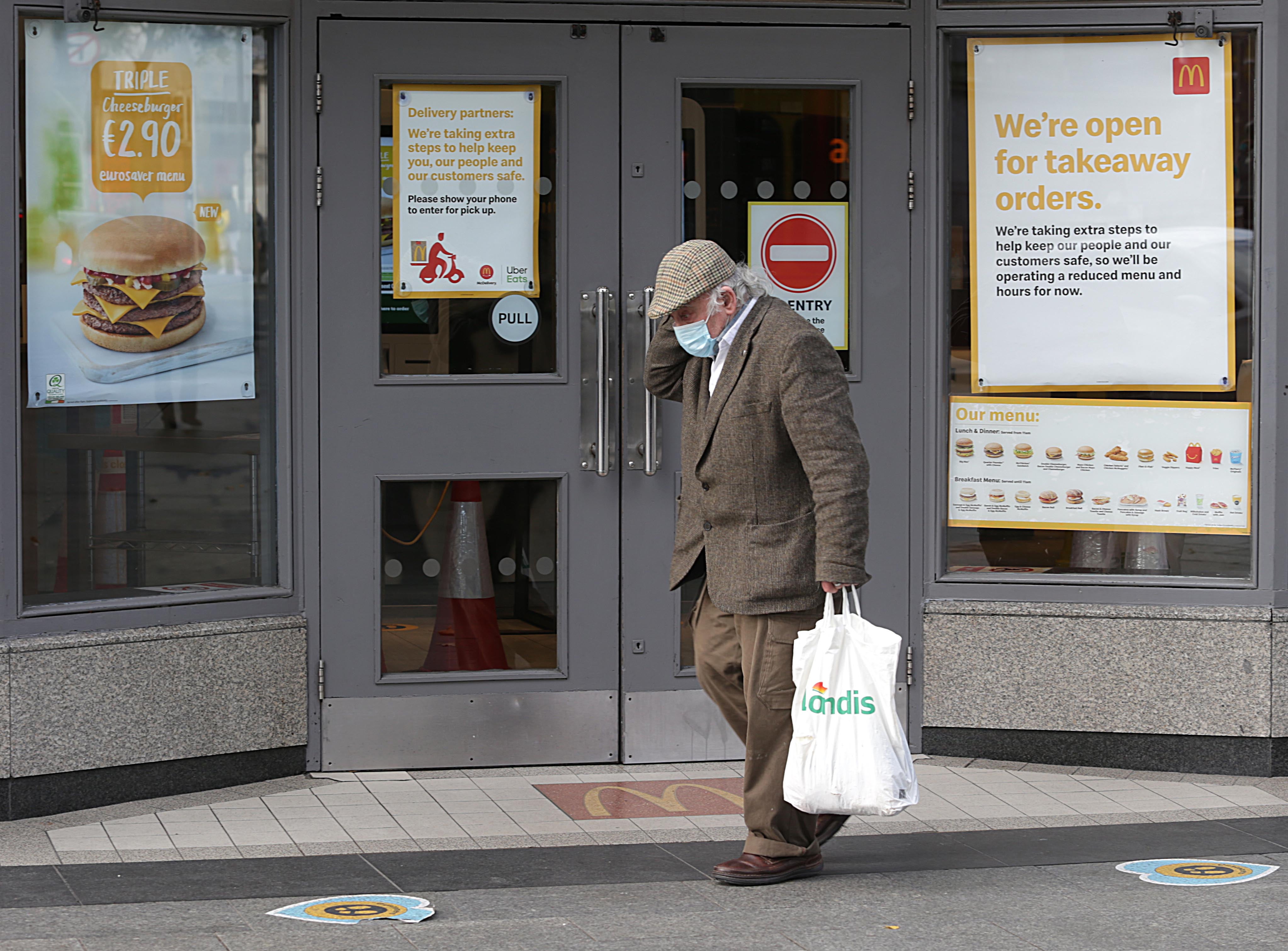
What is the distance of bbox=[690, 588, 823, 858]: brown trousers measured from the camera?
456 centimetres

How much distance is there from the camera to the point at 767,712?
15.0ft

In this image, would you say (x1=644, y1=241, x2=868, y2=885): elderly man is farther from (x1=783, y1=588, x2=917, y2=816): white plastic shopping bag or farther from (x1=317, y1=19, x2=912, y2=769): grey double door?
(x1=317, y1=19, x2=912, y2=769): grey double door

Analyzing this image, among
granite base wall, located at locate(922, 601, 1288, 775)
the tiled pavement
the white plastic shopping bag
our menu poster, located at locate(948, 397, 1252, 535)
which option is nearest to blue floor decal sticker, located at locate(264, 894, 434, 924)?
the tiled pavement

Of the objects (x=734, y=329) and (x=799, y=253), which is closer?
(x=734, y=329)

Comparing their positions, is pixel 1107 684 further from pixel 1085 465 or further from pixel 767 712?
pixel 767 712

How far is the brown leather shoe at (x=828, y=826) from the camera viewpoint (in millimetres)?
4781


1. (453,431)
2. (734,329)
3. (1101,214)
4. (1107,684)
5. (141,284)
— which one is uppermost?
(1101,214)

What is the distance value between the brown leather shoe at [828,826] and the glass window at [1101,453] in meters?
1.66

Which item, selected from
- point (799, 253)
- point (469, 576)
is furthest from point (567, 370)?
point (799, 253)

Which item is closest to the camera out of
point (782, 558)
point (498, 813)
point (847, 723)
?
point (847, 723)

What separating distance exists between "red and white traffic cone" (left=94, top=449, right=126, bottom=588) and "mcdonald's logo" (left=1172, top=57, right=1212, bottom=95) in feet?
12.8

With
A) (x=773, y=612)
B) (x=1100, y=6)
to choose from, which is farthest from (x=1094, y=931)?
(x=1100, y=6)

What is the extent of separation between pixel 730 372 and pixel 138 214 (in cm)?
224

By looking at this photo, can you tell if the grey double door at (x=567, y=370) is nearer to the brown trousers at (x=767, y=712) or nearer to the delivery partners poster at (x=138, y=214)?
the delivery partners poster at (x=138, y=214)
